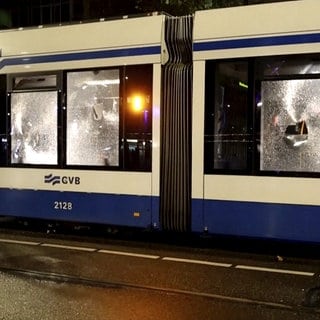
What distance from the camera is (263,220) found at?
324 inches

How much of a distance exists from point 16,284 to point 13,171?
3656mm

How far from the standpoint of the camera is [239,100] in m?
8.52

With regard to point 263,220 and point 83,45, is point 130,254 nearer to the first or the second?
point 263,220

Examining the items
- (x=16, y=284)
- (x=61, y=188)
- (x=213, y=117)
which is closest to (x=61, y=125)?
(x=61, y=188)

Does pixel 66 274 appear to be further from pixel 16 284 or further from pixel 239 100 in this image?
pixel 239 100

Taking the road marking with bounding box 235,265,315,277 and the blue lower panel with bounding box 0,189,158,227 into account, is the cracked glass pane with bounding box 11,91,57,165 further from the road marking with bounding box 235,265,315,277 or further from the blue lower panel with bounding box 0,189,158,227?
the road marking with bounding box 235,265,315,277

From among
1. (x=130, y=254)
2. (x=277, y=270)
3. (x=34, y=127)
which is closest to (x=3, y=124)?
(x=34, y=127)

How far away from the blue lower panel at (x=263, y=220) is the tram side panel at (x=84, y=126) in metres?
0.97

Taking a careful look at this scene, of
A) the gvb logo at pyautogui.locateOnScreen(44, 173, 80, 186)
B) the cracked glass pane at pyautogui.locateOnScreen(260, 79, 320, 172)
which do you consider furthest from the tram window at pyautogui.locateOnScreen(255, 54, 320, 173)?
the gvb logo at pyautogui.locateOnScreen(44, 173, 80, 186)

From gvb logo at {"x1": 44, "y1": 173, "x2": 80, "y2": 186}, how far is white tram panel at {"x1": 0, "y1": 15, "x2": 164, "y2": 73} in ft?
5.89

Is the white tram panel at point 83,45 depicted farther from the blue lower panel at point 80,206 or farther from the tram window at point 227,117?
the blue lower panel at point 80,206

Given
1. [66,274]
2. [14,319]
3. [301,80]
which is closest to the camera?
[14,319]

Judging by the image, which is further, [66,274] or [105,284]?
[66,274]

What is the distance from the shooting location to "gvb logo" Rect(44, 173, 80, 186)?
977cm
